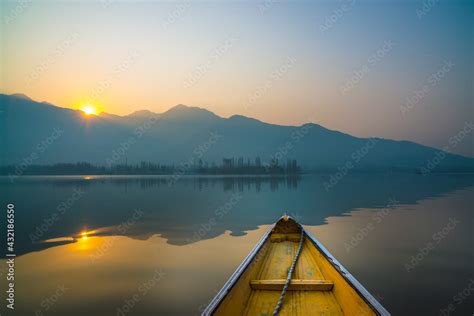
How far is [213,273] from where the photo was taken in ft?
31.9

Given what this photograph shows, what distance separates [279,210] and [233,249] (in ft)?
42.9

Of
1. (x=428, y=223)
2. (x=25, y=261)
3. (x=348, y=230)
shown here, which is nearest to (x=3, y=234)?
(x=25, y=261)

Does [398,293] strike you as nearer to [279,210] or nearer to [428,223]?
[428,223]
